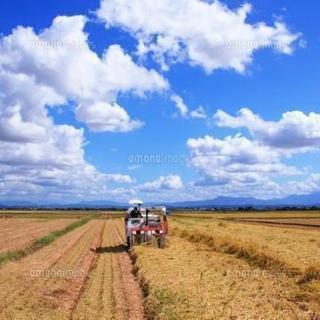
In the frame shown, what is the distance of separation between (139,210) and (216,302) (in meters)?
20.6

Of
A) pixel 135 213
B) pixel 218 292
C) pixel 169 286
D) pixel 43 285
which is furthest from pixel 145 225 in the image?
pixel 218 292

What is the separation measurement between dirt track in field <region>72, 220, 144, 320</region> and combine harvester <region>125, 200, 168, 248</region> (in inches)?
250

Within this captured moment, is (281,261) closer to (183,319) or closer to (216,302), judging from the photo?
(216,302)

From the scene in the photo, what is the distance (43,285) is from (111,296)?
295cm

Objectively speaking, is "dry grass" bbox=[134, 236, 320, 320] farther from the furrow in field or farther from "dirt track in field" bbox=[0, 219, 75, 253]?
"dirt track in field" bbox=[0, 219, 75, 253]

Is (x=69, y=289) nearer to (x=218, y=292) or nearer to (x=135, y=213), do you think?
(x=218, y=292)

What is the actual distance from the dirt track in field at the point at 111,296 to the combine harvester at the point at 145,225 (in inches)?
250

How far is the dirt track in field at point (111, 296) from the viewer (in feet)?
46.1

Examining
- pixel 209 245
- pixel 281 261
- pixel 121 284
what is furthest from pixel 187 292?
pixel 209 245

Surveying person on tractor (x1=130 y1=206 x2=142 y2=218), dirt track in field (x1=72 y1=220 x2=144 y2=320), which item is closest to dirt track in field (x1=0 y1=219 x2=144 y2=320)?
dirt track in field (x1=72 y1=220 x2=144 y2=320)

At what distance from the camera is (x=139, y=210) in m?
34.6

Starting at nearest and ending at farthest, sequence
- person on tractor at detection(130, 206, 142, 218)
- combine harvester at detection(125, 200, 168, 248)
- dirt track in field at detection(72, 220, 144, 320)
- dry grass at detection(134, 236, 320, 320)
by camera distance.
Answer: dry grass at detection(134, 236, 320, 320), dirt track in field at detection(72, 220, 144, 320), combine harvester at detection(125, 200, 168, 248), person on tractor at detection(130, 206, 142, 218)

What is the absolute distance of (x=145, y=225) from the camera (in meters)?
32.7

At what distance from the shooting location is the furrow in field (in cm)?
1433
